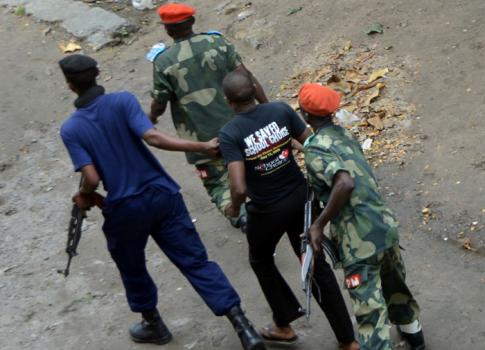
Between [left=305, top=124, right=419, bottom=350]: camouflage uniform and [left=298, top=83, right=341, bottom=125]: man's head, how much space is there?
7cm

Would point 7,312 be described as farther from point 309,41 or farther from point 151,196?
point 309,41

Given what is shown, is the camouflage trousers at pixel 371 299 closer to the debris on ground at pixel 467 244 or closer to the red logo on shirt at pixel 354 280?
the red logo on shirt at pixel 354 280

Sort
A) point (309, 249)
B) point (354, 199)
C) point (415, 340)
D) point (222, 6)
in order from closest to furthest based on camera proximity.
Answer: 1. point (354, 199)
2. point (309, 249)
3. point (415, 340)
4. point (222, 6)

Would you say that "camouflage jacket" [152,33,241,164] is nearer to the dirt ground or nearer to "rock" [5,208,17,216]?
the dirt ground

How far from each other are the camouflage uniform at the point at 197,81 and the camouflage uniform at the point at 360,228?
5.84 feet

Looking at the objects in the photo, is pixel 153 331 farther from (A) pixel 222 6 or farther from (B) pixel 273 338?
(A) pixel 222 6

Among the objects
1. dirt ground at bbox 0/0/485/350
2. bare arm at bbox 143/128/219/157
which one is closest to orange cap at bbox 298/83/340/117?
bare arm at bbox 143/128/219/157

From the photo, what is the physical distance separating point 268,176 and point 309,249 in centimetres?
49

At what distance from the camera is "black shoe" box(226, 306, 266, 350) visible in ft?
15.6

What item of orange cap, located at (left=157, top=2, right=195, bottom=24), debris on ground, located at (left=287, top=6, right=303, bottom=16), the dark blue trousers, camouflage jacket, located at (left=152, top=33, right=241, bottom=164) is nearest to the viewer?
the dark blue trousers

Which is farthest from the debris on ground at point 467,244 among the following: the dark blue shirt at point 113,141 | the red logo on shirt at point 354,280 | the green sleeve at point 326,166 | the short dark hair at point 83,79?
the short dark hair at point 83,79

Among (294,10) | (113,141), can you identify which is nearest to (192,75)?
(113,141)

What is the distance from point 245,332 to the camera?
4.79 m

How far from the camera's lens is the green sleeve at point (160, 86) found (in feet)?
19.0
